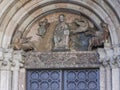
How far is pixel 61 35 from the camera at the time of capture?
1265 cm

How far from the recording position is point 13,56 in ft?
40.7

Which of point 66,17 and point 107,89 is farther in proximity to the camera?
point 66,17

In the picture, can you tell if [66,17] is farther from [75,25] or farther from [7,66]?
[7,66]

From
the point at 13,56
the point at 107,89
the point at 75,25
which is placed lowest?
the point at 107,89

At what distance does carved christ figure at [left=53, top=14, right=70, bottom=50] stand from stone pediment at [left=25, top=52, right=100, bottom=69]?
17 centimetres

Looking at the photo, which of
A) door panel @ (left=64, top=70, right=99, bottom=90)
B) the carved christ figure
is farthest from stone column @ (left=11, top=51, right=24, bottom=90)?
door panel @ (left=64, top=70, right=99, bottom=90)

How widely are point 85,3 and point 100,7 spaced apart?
39 centimetres

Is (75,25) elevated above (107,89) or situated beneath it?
elevated above

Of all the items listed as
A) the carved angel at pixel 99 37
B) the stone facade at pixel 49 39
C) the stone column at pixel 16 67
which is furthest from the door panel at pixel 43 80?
the carved angel at pixel 99 37

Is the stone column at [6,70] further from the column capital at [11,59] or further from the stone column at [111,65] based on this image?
the stone column at [111,65]

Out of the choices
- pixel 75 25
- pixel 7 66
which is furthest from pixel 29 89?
Result: pixel 75 25

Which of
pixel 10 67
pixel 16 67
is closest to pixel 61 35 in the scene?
pixel 16 67

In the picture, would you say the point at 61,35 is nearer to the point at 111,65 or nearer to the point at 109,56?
the point at 109,56

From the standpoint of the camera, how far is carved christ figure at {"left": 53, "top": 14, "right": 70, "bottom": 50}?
12.6m
